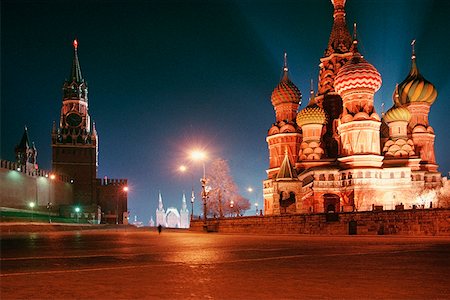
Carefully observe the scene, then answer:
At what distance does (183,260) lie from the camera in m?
9.95

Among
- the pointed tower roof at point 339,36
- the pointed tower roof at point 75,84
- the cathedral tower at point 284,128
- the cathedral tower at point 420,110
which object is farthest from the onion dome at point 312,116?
the pointed tower roof at point 75,84

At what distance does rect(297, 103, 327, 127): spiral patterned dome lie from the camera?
155ft

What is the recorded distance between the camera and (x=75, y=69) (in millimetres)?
87000

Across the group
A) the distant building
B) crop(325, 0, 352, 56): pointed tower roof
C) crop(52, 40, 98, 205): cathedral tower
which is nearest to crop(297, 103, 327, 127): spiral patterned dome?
crop(325, 0, 352, 56): pointed tower roof

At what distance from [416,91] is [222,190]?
22.3 meters

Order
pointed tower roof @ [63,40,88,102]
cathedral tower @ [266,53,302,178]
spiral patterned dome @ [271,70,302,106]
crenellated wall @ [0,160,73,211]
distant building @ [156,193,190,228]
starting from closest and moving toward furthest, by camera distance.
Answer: cathedral tower @ [266,53,302,178], crenellated wall @ [0,160,73,211], spiral patterned dome @ [271,70,302,106], pointed tower roof @ [63,40,88,102], distant building @ [156,193,190,228]

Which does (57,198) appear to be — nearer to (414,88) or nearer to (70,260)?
(414,88)

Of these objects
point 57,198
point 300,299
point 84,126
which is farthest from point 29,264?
point 84,126

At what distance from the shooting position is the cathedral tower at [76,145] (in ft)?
252

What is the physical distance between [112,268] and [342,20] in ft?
158

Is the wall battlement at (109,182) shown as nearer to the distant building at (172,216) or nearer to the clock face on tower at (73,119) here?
the clock face on tower at (73,119)

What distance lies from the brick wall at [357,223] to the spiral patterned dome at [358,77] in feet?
58.7

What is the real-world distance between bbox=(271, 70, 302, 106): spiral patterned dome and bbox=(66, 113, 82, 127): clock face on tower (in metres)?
40.7

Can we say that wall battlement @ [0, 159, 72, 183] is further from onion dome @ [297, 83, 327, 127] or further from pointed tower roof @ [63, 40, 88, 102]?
onion dome @ [297, 83, 327, 127]
